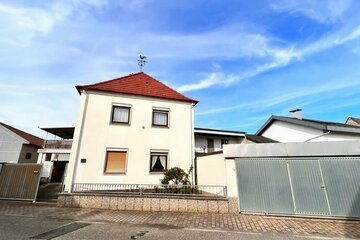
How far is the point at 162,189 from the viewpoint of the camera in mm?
9781

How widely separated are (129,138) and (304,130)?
41.8 feet

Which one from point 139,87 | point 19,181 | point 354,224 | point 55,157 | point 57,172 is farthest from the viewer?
point 55,157

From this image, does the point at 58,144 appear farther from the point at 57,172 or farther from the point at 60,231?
the point at 60,231

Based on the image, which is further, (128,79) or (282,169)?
(128,79)

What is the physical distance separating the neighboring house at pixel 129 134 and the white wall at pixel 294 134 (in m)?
8.51

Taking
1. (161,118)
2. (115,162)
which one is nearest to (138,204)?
(115,162)

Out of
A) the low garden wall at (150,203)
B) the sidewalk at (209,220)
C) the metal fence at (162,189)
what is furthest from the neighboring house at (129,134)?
the sidewalk at (209,220)

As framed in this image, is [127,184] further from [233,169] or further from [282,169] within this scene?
[282,169]

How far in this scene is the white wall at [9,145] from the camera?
77.2ft

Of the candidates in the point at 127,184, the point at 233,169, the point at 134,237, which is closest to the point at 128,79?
the point at 127,184

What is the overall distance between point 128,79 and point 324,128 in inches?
531

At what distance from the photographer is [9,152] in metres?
23.7

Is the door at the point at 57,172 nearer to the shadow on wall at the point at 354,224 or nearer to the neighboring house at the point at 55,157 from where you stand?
the neighboring house at the point at 55,157

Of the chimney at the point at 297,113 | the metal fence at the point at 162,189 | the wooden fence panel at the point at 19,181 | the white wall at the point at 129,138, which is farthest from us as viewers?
the chimney at the point at 297,113
